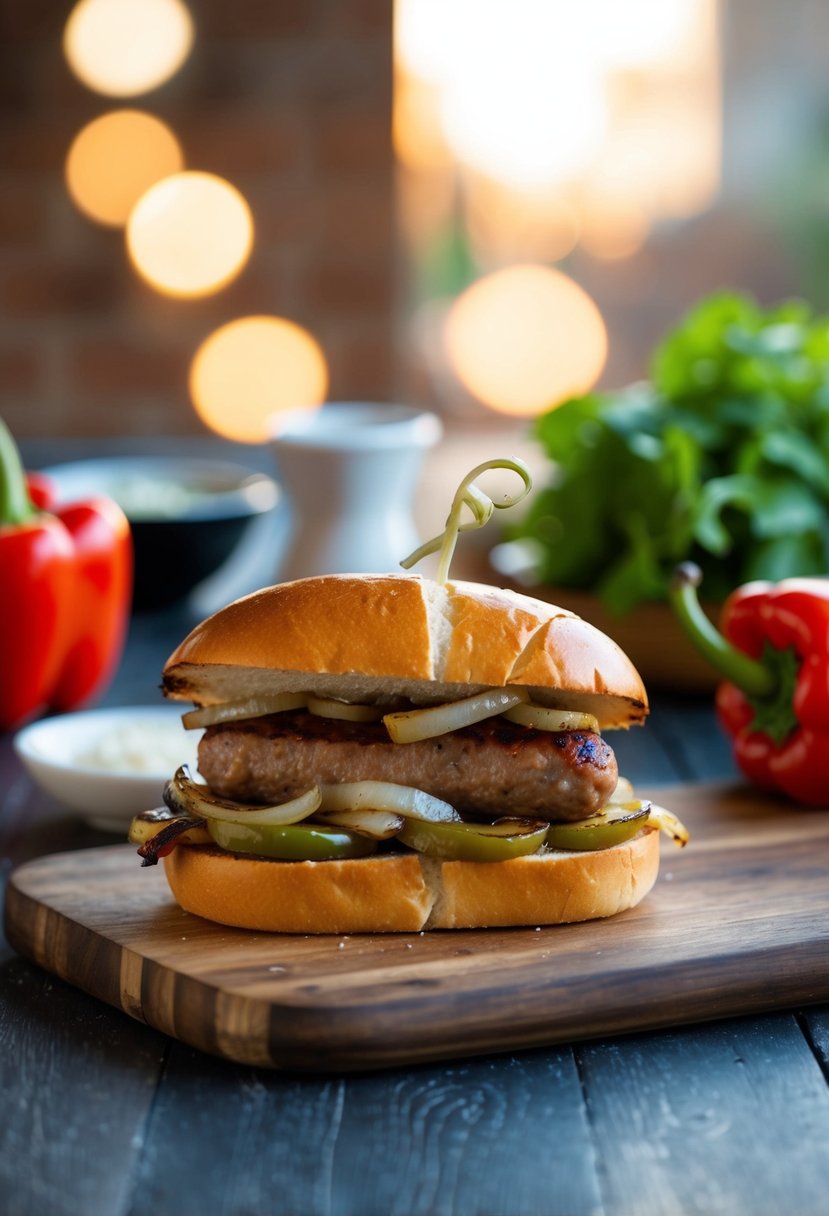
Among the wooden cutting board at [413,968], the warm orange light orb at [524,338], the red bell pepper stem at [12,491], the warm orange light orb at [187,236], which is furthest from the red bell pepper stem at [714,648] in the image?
the warm orange light orb at [524,338]

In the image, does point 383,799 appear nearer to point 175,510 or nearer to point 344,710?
point 344,710

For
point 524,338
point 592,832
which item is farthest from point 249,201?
point 592,832

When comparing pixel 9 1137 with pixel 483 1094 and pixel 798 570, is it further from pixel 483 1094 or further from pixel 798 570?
pixel 798 570

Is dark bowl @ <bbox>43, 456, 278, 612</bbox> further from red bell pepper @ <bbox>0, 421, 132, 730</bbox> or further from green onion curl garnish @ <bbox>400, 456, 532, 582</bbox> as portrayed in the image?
green onion curl garnish @ <bbox>400, 456, 532, 582</bbox>

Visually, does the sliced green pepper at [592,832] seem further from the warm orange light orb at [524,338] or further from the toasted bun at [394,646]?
the warm orange light orb at [524,338]

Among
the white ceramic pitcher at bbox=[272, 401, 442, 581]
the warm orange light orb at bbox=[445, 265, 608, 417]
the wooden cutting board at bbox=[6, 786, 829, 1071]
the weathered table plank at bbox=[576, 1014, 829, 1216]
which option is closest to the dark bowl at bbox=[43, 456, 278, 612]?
the white ceramic pitcher at bbox=[272, 401, 442, 581]

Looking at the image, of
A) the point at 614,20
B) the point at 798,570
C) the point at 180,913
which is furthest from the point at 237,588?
the point at 614,20

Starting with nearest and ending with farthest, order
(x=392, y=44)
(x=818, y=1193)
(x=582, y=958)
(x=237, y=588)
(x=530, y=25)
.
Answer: (x=818, y=1193) < (x=582, y=958) < (x=237, y=588) < (x=392, y=44) < (x=530, y=25)
